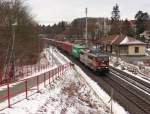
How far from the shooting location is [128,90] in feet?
117

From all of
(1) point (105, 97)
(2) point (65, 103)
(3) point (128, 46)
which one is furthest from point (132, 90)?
(3) point (128, 46)

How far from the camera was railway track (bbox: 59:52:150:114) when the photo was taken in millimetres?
28062

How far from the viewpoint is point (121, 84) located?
131ft

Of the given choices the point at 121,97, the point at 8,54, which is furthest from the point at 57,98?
the point at 8,54

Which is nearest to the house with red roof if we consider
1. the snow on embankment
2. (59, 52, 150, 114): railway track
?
(59, 52, 150, 114): railway track

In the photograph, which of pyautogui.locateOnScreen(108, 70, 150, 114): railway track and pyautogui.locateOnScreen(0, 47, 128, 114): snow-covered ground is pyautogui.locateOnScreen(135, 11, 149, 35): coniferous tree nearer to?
pyautogui.locateOnScreen(108, 70, 150, 114): railway track

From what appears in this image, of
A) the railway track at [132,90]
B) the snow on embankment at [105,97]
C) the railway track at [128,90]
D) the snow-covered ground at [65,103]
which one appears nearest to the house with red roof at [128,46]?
the railway track at [128,90]

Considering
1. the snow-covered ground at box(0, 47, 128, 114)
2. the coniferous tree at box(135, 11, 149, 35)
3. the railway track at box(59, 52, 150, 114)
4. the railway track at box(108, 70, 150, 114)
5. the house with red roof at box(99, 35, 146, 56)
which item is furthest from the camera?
the coniferous tree at box(135, 11, 149, 35)

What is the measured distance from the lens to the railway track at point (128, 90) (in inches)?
1105

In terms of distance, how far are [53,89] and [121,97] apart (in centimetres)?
683

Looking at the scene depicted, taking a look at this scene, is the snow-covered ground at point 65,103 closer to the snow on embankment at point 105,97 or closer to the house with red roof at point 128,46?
the snow on embankment at point 105,97

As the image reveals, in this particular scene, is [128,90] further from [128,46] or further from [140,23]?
[140,23]

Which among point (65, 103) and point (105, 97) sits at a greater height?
point (65, 103)

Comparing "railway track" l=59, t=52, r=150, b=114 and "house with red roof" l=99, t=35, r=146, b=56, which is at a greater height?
"house with red roof" l=99, t=35, r=146, b=56
